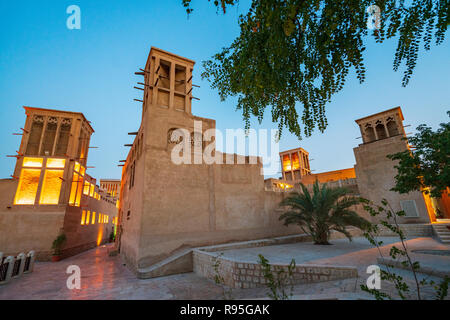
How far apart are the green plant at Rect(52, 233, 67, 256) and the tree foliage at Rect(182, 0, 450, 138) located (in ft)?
53.9

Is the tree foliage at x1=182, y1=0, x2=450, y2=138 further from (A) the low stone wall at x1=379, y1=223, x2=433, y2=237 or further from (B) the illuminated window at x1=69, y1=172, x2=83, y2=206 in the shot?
(B) the illuminated window at x1=69, y1=172, x2=83, y2=206

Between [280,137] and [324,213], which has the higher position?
[280,137]

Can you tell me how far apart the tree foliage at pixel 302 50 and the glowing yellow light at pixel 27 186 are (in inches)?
695

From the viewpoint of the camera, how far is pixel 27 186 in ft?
48.4

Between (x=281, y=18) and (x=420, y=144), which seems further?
(x=420, y=144)

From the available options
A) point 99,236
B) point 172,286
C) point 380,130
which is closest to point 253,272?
point 172,286

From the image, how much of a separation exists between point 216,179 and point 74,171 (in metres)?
13.0

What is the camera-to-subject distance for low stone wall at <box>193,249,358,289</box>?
16.4 ft

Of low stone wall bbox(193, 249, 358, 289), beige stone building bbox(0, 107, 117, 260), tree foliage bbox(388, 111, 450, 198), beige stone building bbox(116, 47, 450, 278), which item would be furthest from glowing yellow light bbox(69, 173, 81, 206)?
tree foliage bbox(388, 111, 450, 198)

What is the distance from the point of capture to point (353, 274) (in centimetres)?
480

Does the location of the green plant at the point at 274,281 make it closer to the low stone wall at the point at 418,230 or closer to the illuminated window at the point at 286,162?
the low stone wall at the point at 418,230
